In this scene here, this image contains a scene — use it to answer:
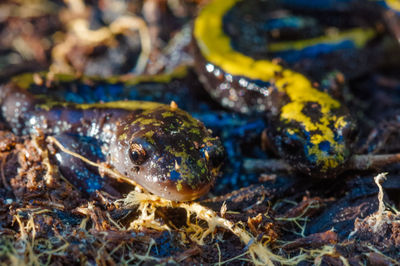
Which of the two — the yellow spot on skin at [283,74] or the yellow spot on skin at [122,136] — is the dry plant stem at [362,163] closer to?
the yellow spot on skin at [283,74]

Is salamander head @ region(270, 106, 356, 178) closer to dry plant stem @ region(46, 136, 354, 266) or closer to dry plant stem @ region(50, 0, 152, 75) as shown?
dry plant stem @ region(46, 136, 354, 266)

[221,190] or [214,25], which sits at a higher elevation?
[214,25]

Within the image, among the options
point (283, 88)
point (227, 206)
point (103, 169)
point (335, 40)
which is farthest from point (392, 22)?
point (103, 169)

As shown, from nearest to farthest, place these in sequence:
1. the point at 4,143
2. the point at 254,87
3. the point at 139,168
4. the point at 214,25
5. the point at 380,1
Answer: the point at 139,168 < the point at 4,143 < the point at 254,87 < the point at 214,25 < the point at 380,1

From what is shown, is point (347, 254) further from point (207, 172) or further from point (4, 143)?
point (4, 143)

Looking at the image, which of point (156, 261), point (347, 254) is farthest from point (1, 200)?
point (347, 254)

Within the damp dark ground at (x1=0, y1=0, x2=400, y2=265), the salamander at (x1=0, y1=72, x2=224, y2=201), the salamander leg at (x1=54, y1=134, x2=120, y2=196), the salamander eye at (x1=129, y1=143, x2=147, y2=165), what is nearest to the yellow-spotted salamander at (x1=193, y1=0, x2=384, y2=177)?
the damp dark ground at (x1=0, y1=0, x2=400, y2=265)
